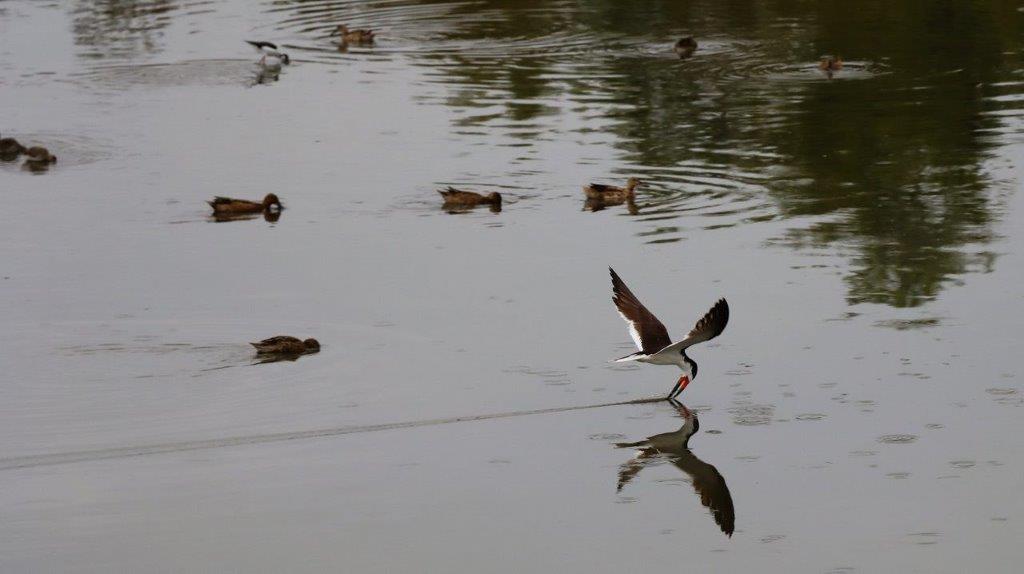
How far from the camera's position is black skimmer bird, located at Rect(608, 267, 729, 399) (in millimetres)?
13773

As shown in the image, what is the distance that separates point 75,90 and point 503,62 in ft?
27.4

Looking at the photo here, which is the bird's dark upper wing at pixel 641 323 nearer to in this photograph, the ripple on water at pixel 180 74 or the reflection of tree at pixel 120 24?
the ripple on water at pixel 180 74

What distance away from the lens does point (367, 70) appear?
34938 mm

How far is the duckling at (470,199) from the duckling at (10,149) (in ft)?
26.2

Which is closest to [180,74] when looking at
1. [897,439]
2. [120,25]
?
[120,25]

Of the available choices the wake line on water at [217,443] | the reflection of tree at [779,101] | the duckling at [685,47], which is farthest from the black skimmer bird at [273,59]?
the wake line on water at [217,443]

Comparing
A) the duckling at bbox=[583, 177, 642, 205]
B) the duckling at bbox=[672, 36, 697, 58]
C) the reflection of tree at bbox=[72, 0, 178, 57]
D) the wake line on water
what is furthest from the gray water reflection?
the wake line on water

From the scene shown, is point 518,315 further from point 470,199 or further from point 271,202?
point 271,202

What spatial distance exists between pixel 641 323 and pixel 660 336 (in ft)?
1.11

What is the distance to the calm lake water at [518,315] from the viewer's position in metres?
12.3

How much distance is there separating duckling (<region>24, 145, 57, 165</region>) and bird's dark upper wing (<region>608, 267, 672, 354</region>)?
46.2 feet

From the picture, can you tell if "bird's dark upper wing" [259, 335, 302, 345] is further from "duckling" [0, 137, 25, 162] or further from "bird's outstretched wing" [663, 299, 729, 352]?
"duckling" [0, 137, 25, 162]

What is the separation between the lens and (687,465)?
13.4m

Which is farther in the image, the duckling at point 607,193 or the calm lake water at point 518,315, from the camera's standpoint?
the duckling at point 607,193
